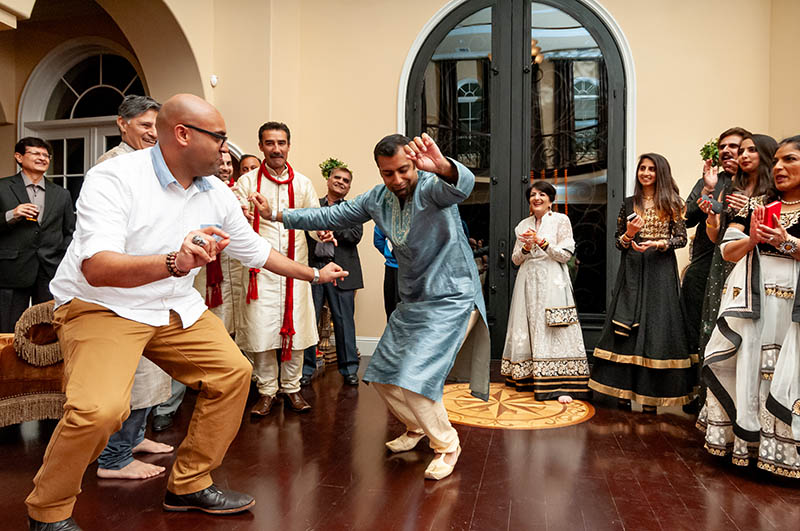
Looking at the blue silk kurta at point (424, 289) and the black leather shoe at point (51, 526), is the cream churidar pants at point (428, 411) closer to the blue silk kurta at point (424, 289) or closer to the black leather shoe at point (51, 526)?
the blue silk kurta at point (424, 289)

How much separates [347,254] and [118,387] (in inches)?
122

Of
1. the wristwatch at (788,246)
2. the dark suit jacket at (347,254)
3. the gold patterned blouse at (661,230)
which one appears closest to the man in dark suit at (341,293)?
the dark suit jacket at (347,254)

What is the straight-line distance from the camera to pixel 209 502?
232 centimetres

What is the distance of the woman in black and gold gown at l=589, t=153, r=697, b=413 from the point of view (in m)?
3.91

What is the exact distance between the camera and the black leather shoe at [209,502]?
232 cm

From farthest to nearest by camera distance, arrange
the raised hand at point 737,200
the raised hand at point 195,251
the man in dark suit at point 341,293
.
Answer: the man in dark suit at point 341,293, the raised hand at point 737,200, the raised hand at point 195,251

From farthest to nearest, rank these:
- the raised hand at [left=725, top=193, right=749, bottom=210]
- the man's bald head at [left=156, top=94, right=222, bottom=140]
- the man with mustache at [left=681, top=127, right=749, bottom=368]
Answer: the man with mustache at [left=681, top=127, right=749, bottom=368] < the raised hand at [left=725, top=193, right=749, bottom=210] < the man's bald head at [left=156, top=94, right=222, bottom=140]

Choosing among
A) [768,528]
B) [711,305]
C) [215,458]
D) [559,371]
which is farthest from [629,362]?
[215,458]

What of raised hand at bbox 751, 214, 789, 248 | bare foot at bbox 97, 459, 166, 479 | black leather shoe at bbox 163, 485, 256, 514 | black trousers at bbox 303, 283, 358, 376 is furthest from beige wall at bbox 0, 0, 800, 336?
black leather shoe at bbox 163, 485, 256, 514

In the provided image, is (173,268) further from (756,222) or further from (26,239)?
(26,239)

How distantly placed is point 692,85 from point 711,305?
3085mm

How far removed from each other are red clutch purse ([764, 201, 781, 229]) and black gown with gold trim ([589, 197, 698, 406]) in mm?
1126

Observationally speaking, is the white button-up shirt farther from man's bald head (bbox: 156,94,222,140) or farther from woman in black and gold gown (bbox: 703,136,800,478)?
woman in black and gold gown (bbox: 703,136,800,478)

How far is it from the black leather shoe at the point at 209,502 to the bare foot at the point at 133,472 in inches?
15.8
